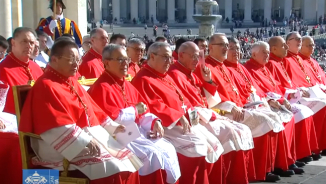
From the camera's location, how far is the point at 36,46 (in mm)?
6137

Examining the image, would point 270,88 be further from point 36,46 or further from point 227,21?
point 227,21

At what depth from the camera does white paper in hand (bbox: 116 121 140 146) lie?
4.96 metres

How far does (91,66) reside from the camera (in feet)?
24.0

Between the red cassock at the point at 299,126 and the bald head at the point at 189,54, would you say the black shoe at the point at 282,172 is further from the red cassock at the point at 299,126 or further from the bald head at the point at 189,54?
the bald head at the point at 189,54

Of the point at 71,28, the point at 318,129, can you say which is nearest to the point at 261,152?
the point at 318,129

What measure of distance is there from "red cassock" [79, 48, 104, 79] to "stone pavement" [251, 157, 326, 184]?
8.78 ft

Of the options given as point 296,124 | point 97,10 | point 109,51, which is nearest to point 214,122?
point 109,51

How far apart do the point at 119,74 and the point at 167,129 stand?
78 centimetres

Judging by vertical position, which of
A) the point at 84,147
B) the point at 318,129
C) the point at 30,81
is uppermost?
the point at 30,81

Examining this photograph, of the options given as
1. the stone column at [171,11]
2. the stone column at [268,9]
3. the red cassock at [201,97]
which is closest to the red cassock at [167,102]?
the red cassock at [201,97]

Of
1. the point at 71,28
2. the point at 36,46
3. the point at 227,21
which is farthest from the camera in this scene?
the point at 227,21

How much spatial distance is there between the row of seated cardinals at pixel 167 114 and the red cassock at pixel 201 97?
1 centimetres

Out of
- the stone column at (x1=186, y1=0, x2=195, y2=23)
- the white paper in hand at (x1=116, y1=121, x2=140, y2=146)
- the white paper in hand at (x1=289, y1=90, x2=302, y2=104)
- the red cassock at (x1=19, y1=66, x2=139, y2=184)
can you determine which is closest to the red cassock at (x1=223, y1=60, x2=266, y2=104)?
the white paper in hand at (x1=289, y1=90, x2=302, y2=104)

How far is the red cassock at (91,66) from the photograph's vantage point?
288 inches
